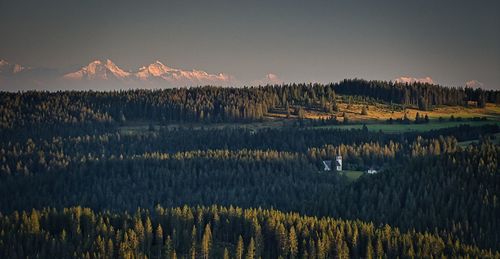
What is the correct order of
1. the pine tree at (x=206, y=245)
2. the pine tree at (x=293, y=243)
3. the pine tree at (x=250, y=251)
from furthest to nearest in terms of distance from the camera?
the pine tree at (x=293, y=243), the pine tree at (x=206, y=245), the pine tree at (x=250, y=251)

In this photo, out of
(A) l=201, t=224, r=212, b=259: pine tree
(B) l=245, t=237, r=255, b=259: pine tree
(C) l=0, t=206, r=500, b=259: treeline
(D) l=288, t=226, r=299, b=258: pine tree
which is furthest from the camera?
(D) l=288, t=226, r=299, b=258: pine tree

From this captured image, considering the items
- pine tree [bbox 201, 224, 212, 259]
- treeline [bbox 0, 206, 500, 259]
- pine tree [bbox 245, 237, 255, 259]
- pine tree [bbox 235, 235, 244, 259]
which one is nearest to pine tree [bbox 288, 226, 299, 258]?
treeline [bbox 0, 206, 500, 259]

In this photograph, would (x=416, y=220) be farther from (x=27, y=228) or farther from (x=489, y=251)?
(x=27, y=228)

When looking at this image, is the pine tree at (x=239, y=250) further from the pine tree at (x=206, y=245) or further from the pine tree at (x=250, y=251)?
the pine tree at (x=206, y=245)

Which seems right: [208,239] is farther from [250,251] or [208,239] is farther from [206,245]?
[250,251]

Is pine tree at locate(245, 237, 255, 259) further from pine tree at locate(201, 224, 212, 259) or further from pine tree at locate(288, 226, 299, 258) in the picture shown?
pine tree at locate(288, 226, 299, 258)

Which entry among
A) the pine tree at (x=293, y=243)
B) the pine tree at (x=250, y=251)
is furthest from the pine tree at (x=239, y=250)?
the pine tree at (x=293, y=243)

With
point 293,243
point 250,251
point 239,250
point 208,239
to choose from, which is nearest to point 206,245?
point 208,239

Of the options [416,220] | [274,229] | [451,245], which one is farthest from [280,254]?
[416,220]
